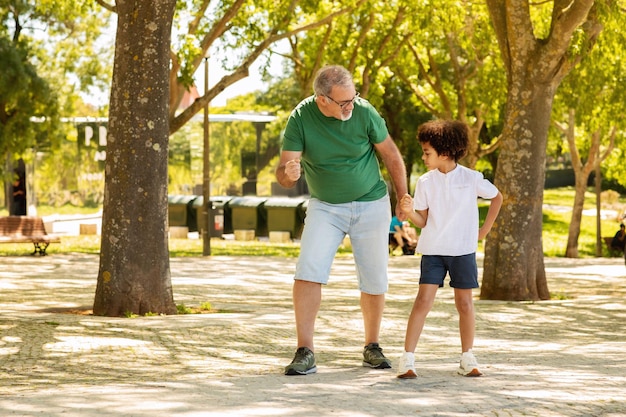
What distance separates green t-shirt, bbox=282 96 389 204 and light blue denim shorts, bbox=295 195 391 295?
0.08m

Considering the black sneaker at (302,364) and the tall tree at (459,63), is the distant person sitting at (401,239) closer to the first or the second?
the tall tree at (459,63)

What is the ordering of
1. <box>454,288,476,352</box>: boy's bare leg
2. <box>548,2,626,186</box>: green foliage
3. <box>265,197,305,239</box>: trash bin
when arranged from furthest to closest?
1. <box>265,197,305,239</box>: trash bin
2. <box>548,2,626,186</box>: green foliage
3. <box>454,288,476,352</box>: boy's bare leg

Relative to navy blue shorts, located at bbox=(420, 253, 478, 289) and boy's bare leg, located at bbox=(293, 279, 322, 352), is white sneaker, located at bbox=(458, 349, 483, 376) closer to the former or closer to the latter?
navy blue shorts, located at bbox=(420, 253, 478, 289)

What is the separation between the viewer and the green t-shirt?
791cm

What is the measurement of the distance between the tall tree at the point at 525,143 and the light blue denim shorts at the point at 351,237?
888cm

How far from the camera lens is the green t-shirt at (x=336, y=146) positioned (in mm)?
7906

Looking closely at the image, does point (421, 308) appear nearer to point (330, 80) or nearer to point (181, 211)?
point (330, 80)

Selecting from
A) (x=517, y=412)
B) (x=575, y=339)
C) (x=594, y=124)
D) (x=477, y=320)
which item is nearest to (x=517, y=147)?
(x=477, y=320)

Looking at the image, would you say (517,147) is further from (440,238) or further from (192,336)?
(440,238)

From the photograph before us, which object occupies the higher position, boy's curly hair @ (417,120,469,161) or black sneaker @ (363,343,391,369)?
boy's curly hair @ (417,120,469,161)

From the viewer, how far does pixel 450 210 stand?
7902 millimetres

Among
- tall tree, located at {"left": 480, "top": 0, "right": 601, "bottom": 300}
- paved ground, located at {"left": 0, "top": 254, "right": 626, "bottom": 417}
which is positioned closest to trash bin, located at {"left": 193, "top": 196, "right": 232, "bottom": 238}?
paved ground, located at {"left": 0, "top": 254, "right": 626, "bottom": 417}

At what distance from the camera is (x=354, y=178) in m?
8.00

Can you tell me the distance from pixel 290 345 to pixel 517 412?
4272 millimetres
